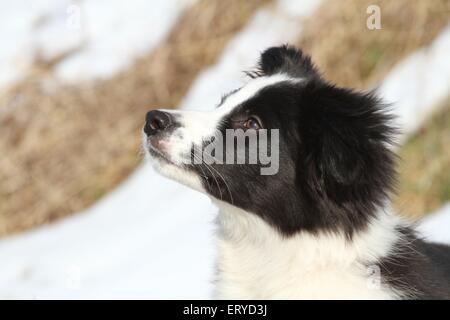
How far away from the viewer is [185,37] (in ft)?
34.3

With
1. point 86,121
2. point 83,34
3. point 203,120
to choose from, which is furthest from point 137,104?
point 203,120

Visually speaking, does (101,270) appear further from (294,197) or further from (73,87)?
(294,197)

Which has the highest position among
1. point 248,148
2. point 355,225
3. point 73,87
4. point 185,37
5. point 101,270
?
point 185,37

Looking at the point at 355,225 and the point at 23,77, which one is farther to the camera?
the point at 23,77

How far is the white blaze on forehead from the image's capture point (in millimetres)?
4371

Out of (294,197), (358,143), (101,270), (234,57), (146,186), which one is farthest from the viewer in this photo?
(234,57)

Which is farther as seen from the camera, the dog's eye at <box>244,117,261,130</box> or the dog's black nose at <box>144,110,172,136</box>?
the dog's eye at <box>244,117,261,130</box>

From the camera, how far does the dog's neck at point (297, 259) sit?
436cm

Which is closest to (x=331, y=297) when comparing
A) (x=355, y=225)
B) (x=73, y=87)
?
(x=355, y=225)

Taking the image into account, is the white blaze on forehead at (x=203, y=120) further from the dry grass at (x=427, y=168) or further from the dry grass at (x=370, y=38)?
the dry grass at (x=370, y=38)

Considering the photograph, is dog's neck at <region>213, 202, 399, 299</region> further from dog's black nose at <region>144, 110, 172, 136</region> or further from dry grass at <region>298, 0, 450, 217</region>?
dry grass at <region>298, 0, 450, 217</region>

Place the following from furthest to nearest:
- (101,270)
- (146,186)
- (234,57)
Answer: (234,57)
(146,186)
(101,270)

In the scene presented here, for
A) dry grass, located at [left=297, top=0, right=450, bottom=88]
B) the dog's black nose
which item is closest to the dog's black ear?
the dog's black nose
